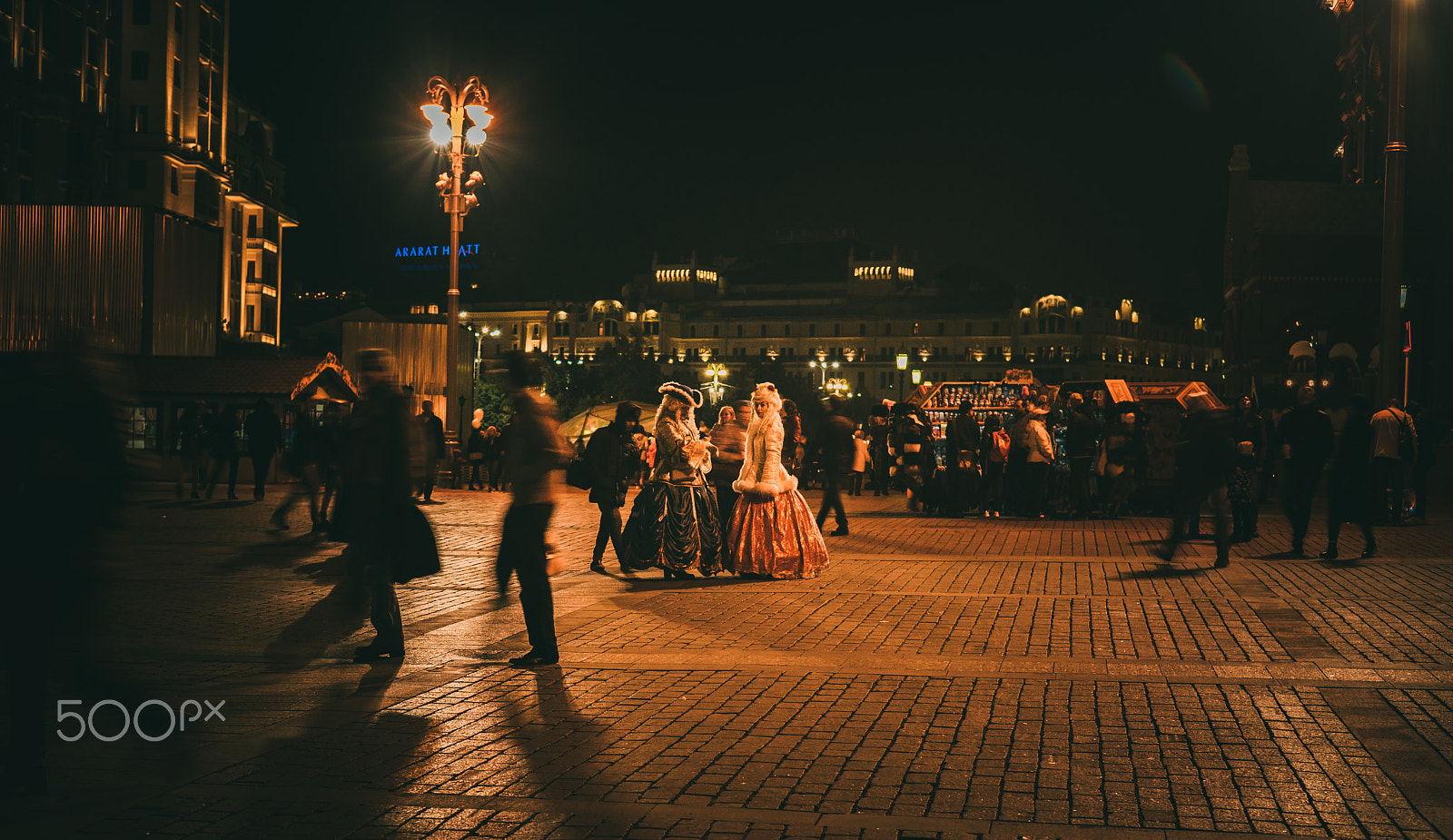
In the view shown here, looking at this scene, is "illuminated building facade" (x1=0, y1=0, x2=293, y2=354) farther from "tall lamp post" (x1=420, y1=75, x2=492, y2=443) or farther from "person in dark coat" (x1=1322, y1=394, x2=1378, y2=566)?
"person in dark coat" (x1=1322, y1=394, x2=1378, y2=566)

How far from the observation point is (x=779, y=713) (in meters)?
5.84

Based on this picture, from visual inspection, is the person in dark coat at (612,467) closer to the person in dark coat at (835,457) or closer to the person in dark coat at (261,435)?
the person in dark coat at (835,457)

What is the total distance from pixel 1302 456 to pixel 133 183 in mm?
61190

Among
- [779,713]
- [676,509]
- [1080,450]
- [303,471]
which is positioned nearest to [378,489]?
[779,713]

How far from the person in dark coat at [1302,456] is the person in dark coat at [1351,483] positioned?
361mm

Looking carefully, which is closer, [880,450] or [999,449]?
[999,449]

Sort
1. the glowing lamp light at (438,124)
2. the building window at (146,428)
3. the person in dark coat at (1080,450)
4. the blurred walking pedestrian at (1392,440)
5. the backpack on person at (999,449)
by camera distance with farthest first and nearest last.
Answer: the building window at (146,428) < the glowing lamp light at (438,124) < the backpack on person at (999,449) < the person in dark coat at (1080,450) < the blurred walking pedestrian at (1392,440)

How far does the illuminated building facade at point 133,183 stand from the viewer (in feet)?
120

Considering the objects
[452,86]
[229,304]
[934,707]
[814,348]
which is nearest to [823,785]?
[934,707]

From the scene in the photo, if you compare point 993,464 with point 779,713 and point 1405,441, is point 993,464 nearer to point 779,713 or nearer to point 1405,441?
point 1405,441

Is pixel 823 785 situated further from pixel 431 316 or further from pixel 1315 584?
pixel 431 316

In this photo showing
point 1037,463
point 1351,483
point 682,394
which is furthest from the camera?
point 1037,463

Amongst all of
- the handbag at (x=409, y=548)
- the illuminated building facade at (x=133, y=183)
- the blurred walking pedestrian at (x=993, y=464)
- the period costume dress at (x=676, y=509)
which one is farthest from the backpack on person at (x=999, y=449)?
the illuminated building facade at (x=133, y=183)

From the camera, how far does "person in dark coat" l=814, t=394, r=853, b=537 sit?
1530 centimetres
